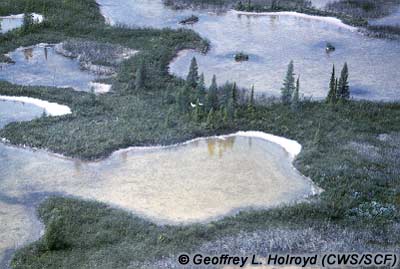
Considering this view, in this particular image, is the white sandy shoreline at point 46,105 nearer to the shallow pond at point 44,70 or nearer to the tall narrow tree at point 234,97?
the shallow pond at point 44,70

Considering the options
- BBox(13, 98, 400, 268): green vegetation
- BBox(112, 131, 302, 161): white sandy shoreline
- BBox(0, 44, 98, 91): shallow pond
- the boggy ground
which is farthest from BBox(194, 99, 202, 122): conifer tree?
BBox(0, 44, 98, 91): shallow pond

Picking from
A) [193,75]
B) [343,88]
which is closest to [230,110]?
[193,75]

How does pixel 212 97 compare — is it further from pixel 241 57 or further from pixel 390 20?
pixel 390 20

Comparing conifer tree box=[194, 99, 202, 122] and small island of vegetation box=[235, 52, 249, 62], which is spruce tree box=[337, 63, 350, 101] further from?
small island of vegetation box=[235, 52, 249, 62]

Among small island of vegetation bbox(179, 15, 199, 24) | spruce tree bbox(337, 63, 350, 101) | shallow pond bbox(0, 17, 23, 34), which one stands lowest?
spruce tree bbox(337, 63, 350, 101)

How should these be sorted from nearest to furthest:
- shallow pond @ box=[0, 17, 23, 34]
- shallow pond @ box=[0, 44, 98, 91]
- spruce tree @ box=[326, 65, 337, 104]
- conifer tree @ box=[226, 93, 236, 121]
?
conifer tree @ box=[226, 93, 236, 121], spruce tree @ box=[326, 65, 337, 104], shallow pond @ box=[0, 44, 98, 91], shallow pond @ box=[0, 17, 23, 34]

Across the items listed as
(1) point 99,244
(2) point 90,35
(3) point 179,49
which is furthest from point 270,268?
(2) point 90,35
